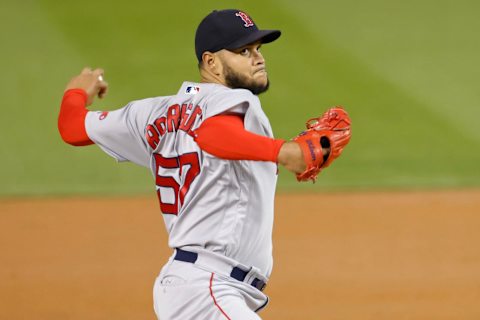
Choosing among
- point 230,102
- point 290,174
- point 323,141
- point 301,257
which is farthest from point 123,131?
point 290,174

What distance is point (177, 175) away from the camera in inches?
142

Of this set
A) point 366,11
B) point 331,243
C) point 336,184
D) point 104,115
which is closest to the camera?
point 104,115

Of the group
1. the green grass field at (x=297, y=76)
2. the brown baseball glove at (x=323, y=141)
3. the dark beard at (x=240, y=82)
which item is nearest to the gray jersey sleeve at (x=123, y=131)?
the dark beard at (x=240, y=82)

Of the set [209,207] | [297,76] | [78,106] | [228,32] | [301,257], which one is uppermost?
[228,32]

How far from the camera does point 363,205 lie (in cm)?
827

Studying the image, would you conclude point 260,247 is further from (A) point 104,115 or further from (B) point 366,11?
(B) point 366,11

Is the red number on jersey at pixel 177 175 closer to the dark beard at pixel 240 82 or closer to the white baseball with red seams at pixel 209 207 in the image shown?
the white baseball with red seams at pixel 209 207

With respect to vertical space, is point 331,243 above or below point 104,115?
below

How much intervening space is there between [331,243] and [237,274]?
12.5 feet

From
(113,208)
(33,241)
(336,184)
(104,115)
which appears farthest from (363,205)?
(104,115)

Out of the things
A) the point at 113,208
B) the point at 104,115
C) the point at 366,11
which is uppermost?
the point at 104,115

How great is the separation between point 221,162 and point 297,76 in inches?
309

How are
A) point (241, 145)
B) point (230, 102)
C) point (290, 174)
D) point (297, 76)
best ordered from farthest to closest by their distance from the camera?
point (297, 76) < point (290, 174) < point (230, 102) < point (241, 145)

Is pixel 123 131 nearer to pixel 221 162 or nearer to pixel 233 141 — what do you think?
pixel 221 162
